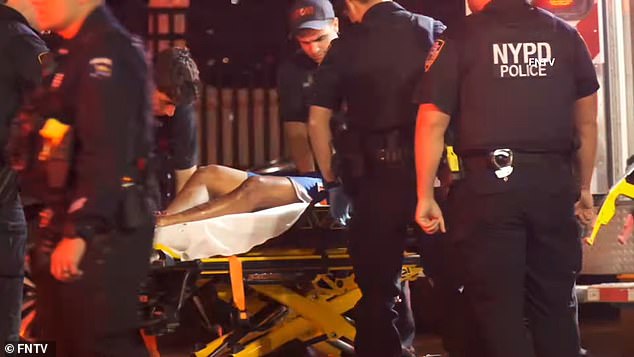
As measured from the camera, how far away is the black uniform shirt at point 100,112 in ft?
9.09

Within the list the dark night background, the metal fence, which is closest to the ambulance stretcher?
the metal fence

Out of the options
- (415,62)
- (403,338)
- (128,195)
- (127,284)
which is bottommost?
(403,338)

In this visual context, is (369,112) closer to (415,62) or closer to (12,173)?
(415,62)

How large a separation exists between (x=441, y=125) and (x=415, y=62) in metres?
0.64

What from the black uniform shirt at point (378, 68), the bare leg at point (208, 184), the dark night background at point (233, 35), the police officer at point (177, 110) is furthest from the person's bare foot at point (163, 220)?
the dark night background at point (233, 35)

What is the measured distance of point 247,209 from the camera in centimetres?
495

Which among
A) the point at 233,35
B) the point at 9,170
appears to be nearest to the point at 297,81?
the point at 9,170

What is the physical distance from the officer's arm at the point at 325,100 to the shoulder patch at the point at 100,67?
4.73 ft

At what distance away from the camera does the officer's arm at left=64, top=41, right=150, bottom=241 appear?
9.06 ft

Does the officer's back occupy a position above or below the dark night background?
below

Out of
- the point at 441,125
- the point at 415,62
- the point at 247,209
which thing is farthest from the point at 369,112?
the point at 247,209

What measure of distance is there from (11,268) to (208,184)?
5.24ft

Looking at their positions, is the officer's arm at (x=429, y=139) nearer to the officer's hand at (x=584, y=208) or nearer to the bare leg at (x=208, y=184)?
the officer's hand at (x=584, y=208)

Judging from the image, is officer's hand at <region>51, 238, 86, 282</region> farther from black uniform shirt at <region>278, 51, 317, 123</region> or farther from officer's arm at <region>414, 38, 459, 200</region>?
black uniform shirt at <region>278, 51, 317, 123</region>
